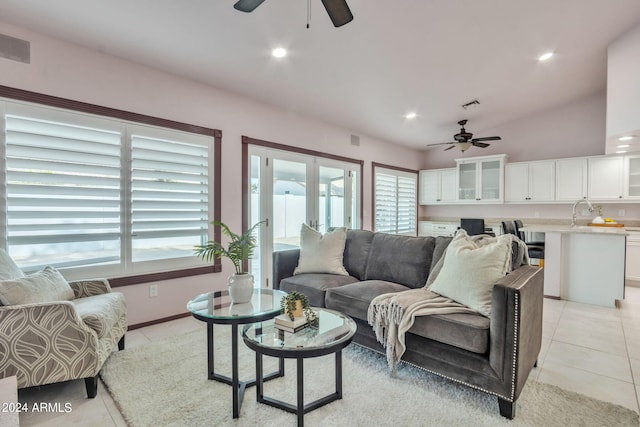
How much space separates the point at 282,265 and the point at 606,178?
566 cm

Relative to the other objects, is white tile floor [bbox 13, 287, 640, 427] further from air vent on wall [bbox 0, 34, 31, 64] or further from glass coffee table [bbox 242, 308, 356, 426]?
air vent on wall [bbox 0, 34, 31, 64]

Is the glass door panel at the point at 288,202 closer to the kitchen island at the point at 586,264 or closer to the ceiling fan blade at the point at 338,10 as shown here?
the ceiling fan blade at the point at 338,10

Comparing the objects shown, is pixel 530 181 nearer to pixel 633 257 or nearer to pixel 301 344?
pixel 633 257

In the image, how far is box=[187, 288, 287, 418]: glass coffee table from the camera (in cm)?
191

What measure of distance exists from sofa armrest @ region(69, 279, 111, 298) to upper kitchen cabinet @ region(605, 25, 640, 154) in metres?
5.53

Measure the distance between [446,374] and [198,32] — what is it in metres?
3.27

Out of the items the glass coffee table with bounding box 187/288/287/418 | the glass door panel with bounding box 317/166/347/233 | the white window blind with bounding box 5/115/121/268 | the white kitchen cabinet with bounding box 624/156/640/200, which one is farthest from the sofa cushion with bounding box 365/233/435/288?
the white kitchen cabinet with bounding box 624/156/640/200

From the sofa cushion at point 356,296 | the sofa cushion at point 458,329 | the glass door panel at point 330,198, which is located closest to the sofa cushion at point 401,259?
the sofa cushion at point 356,296

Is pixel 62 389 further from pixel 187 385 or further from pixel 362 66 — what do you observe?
pixel 362 66

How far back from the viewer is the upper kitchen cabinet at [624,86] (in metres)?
3.58

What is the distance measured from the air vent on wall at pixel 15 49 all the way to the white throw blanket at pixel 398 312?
3.44 meters

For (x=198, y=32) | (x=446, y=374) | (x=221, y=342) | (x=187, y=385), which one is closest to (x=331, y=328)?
(x=446, y=374)

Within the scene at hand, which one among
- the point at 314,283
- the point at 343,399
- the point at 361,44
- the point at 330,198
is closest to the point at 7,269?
the point at 314,283

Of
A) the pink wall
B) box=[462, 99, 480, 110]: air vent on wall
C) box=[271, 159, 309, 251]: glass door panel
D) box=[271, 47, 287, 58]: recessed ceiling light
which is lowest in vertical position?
box=[271, 159, 309, 251]: glass door panel
